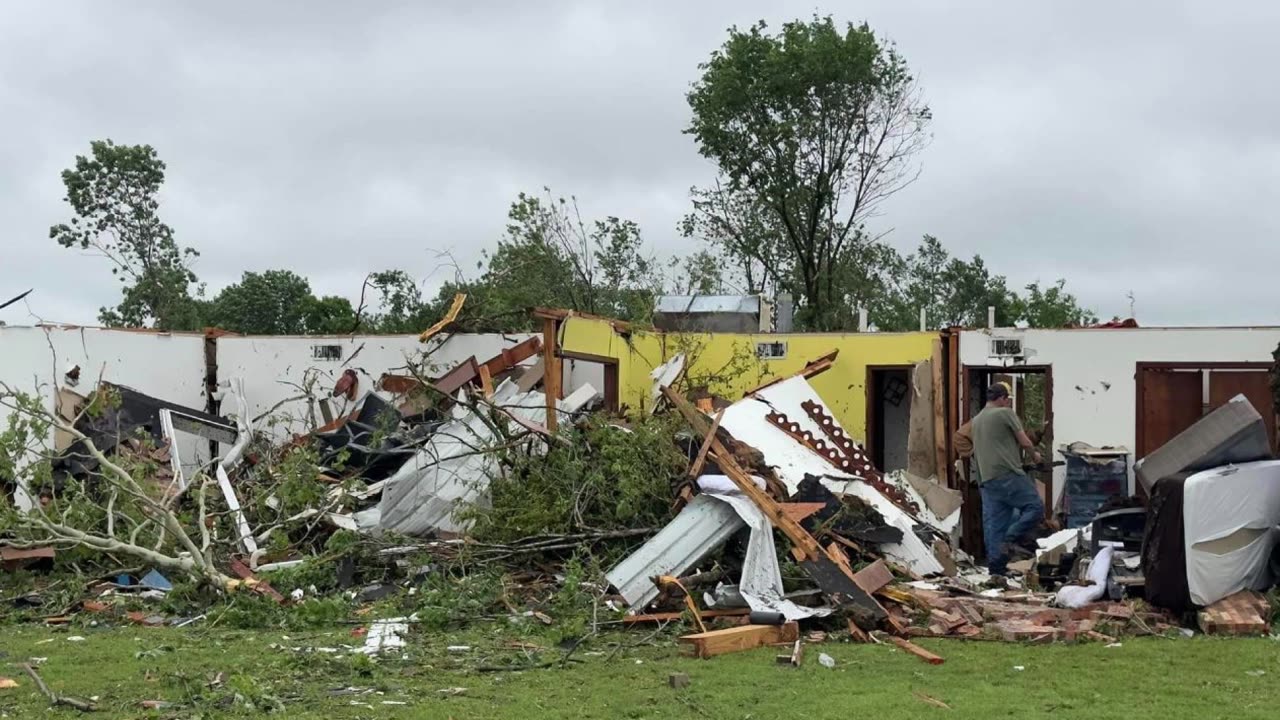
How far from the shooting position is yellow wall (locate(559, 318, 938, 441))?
13727mm

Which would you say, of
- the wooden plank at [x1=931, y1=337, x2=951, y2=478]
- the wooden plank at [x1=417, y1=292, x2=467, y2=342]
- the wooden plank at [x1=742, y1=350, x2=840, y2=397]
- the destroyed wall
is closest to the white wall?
the destroyed wall

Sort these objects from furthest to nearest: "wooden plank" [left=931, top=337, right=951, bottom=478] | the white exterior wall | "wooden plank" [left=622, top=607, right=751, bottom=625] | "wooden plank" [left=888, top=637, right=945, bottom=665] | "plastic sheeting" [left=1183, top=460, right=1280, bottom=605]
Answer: "wooden plank" [left=931, top=337, right=951, bottom=478]
the white exterior wall
"wooden plank" [left=622, top=607, right=751, bottom=625]
"plastic sheeting" [left=1183, top=460, right=1280, bottom=605]
"wooden plank" [left=888, top=637, right=945, bottom=665]

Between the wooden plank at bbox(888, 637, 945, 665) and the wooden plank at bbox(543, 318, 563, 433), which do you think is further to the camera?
the wooden plank at bbox(543, 318, 563, 433)

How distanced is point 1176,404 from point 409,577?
814 centimetres

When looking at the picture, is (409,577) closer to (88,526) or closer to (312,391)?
(88,526)

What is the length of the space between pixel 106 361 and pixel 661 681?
35.4 feet

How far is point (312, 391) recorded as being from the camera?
49.3 ft

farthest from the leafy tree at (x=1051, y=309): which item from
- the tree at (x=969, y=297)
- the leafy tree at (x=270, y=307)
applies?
the leafy tree at (x=270, y=307)

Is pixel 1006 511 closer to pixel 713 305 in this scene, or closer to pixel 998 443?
pixel 998 443

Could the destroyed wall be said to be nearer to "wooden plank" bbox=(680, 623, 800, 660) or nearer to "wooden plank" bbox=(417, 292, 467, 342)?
"wooden plank" bbox=(417, 292, 467, 342)

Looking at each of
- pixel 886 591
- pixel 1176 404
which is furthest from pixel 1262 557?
pixel 1176 404

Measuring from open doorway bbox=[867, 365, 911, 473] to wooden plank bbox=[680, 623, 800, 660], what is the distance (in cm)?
646

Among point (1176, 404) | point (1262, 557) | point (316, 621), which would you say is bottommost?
point (316, 621)

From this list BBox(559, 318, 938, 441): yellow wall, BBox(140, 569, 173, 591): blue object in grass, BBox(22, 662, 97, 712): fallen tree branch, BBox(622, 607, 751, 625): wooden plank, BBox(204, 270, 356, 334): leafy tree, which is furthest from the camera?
BBox(204, 270, 356, 334): leafy tree
